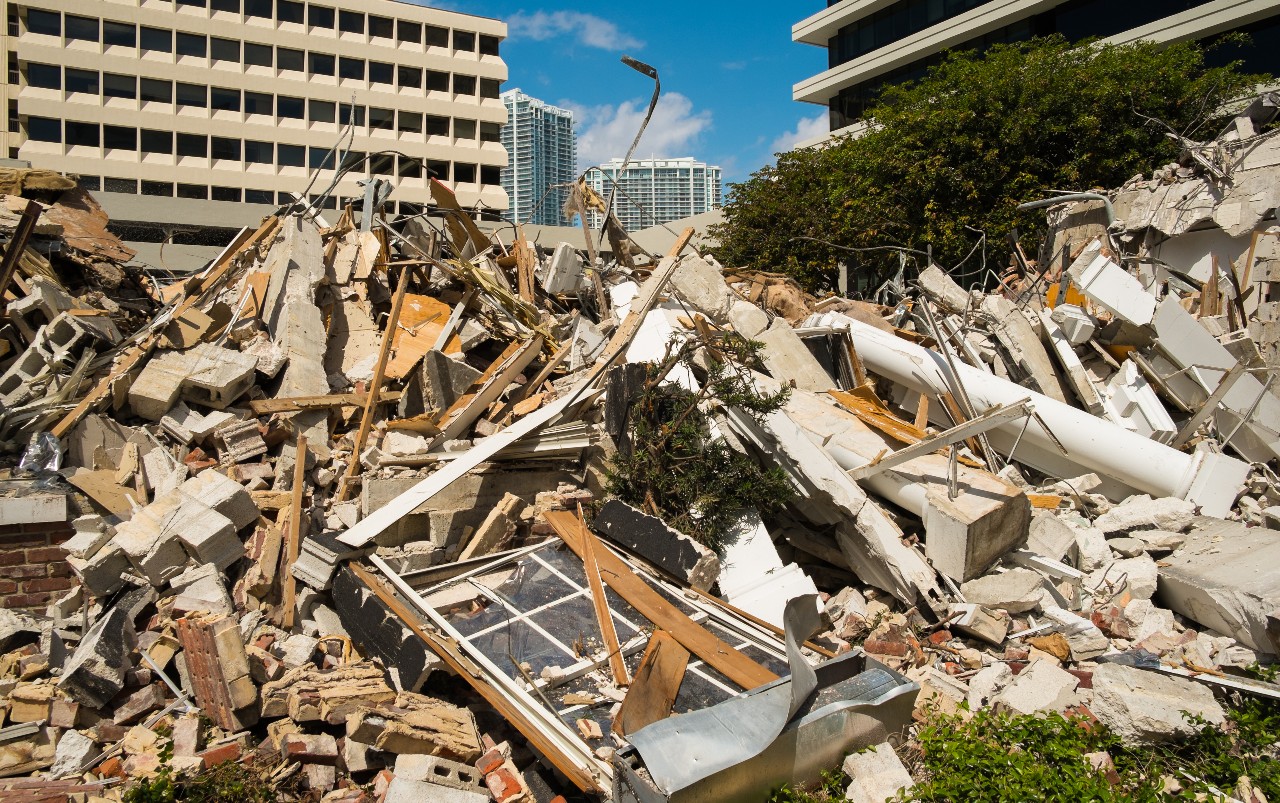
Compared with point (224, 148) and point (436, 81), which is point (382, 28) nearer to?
point (436, 81)

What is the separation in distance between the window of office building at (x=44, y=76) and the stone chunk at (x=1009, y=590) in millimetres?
38499

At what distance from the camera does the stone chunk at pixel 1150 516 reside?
21.0ft

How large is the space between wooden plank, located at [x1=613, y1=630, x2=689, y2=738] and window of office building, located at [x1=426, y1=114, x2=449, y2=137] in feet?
126

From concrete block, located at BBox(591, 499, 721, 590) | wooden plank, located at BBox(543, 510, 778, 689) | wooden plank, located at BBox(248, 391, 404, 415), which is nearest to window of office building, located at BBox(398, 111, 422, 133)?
wooden plank, located at BBox(248, 391, 404, 415)

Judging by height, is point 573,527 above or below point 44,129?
below

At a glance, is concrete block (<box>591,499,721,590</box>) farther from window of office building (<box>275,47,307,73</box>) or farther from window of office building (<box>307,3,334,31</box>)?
window of office building (<box>307,3,334,31</box>)

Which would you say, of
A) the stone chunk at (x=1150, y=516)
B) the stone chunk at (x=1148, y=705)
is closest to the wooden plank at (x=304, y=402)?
the stone chunk at (x=1148, y=705)

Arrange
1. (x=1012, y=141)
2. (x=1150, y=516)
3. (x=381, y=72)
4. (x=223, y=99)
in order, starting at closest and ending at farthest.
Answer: (x=1150, y=516), (x=1012, y=141), (x=223, y=99), (x=381, y=72)

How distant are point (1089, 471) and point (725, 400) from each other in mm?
3370

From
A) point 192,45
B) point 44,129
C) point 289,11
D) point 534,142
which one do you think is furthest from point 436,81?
point 534,142

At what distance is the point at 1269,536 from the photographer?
5.98 m

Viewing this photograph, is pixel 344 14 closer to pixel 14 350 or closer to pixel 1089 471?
pixel 14 350

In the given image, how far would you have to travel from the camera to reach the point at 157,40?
33.8m

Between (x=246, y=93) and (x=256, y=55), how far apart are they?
182 cm
